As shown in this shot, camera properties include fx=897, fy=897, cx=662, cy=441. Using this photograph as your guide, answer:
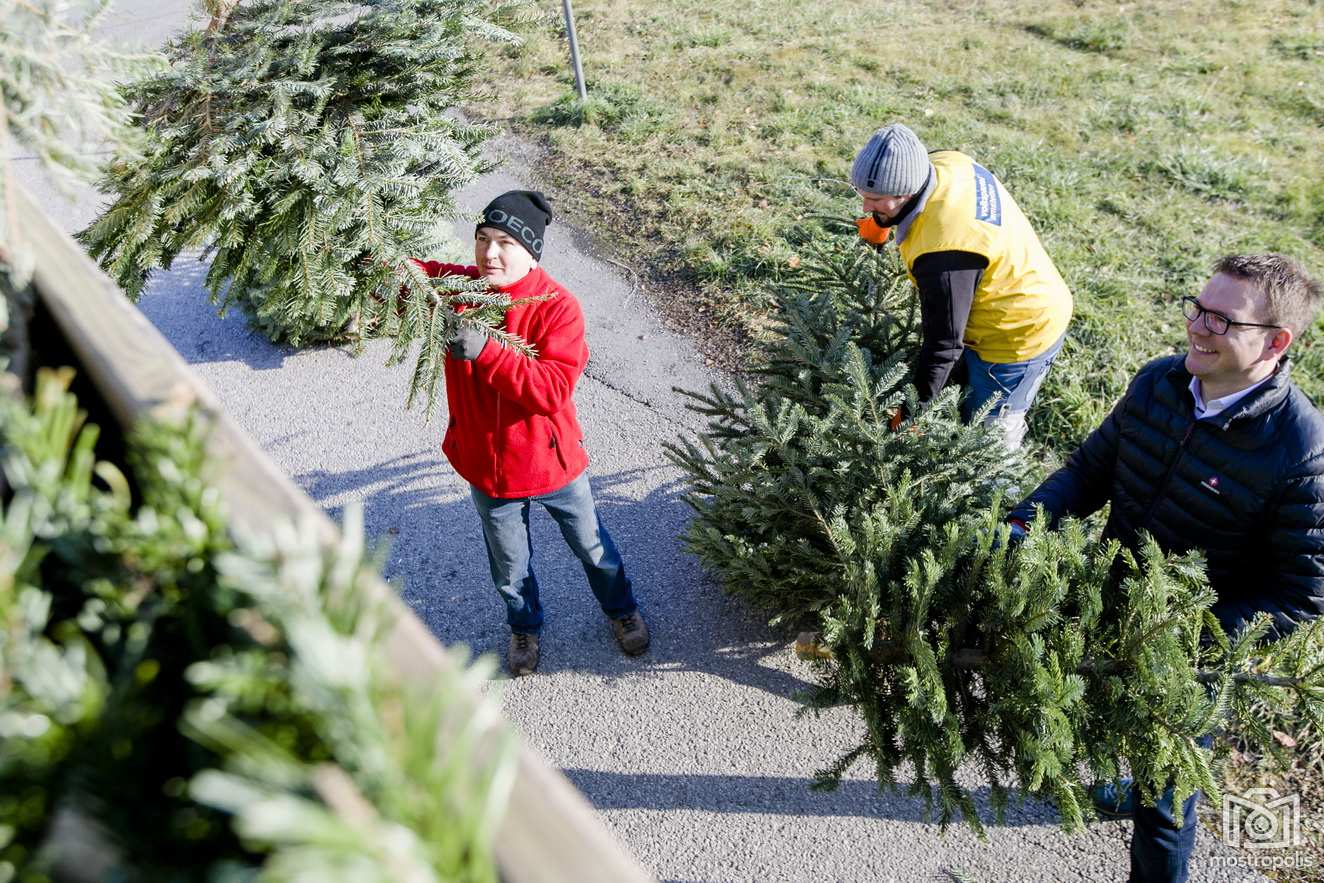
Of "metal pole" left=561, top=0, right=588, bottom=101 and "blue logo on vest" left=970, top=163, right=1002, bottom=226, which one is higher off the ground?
"blue logo on vest" left=970, top=163, right=1002, bottom=226

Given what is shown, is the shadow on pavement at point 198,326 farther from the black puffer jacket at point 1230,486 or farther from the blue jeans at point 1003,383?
the black puffer jacket at point 1230,486

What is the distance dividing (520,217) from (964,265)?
1.77 metres

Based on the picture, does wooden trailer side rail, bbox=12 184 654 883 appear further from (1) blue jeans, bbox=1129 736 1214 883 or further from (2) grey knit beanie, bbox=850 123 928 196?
(2) grey knit beanie, bbox=850 123 928 196

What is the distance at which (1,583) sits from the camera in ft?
2.46

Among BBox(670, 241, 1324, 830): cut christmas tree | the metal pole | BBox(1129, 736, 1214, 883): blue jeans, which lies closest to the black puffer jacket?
BBox(670, 241, 1324, 830): cut christmas tree

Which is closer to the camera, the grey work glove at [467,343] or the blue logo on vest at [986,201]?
the grey work glove at [467,343]

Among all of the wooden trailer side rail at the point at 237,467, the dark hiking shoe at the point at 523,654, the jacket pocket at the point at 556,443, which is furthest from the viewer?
the dark hiking shoe at the point at 523,654

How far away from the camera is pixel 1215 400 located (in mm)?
2781

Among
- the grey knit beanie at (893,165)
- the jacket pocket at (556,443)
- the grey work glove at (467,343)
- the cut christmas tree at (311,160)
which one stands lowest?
the jacket pocket at (556,443)

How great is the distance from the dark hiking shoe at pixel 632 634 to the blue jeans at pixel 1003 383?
175cm

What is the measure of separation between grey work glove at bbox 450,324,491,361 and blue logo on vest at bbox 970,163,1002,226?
208 cm

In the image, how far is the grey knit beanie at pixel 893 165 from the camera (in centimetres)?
351

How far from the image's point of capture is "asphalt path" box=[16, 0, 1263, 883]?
334 cm

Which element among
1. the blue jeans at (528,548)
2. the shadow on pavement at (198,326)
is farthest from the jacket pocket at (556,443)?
the shadow on pavement at (198,326)
